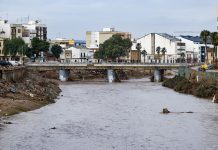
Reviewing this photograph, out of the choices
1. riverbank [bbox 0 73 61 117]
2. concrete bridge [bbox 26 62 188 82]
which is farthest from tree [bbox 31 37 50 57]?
riverbank [bbox 0 73 61 117]

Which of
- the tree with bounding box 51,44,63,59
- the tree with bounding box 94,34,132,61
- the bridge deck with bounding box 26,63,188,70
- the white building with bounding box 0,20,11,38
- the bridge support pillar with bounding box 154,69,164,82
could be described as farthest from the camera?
the tree with bounding box 51,44,63,59

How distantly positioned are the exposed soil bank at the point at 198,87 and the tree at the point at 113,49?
72.4 metres

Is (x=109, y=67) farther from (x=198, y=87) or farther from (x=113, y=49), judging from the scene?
(x=113, y=49)

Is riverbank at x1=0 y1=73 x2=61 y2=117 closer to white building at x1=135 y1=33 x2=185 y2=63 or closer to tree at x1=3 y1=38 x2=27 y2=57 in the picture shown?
tree at x1=3 y1=38 x2=27 y2=57

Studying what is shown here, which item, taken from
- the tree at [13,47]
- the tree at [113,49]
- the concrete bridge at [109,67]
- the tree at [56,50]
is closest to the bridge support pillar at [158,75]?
the concrete bridge at [109,67]

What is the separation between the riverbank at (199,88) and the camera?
72.6m

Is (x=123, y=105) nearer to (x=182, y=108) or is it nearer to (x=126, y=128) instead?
(x=182, y=108)

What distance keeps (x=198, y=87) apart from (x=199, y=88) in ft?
5.55

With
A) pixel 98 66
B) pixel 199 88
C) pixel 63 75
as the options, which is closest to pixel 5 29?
pixel 63 75

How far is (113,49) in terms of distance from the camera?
169625mm

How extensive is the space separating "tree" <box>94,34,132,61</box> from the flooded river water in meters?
101

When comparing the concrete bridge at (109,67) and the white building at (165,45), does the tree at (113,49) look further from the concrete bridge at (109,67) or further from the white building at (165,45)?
the concrete bridge at (109,67)

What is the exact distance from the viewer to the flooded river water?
3925cm

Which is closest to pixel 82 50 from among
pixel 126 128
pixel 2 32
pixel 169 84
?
pixel 2 32
